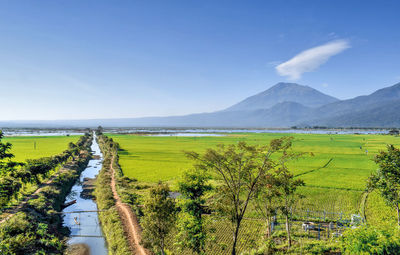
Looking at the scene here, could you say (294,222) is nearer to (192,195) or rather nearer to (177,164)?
(192,195)

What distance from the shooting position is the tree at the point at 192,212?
1531 cm

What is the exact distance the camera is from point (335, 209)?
Answer: 26812 mm

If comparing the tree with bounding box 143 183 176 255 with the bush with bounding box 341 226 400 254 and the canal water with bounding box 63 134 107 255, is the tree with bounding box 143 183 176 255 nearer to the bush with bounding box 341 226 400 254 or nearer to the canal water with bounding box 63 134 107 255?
the canal water with bounding box 63 134 107 255

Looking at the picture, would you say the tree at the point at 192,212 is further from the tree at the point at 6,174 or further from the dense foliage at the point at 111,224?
the tree at the point at 6,174

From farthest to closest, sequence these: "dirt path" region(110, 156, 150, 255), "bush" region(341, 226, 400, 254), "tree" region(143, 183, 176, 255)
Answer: "dirt path" region(110, 156, 150, 255)
"tree" region(143, 183, 176, 255)
"bush" region(341, 226, 400, 254)

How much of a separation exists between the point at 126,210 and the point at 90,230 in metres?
4.34

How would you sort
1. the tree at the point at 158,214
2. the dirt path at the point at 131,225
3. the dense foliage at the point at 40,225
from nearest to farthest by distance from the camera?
the dense foliage at the point at 40,225
the tree at the point at 158,214
the dirt path at the point at 131,225

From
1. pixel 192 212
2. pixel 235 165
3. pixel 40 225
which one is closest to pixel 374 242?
pixel 235 165

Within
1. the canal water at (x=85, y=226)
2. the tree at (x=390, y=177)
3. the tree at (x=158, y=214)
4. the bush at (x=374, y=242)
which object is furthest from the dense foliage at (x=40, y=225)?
the tree at (x=390, y=177)

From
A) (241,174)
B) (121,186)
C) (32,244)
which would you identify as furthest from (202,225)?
(121,186)

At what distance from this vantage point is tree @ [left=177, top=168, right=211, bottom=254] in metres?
15.3

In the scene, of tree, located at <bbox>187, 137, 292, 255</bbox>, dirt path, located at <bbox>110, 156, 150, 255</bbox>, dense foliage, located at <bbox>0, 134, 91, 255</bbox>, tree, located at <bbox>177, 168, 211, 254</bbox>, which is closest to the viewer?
dense foliage, located at <bbox>0, 134, 91, 255</bbox>

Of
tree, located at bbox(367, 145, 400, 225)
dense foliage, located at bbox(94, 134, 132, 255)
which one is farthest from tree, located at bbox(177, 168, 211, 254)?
tree, located at bbox(367, 145, 400, 225)

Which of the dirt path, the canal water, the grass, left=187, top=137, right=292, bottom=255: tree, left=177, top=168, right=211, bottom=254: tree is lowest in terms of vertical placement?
the canal water
